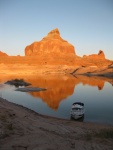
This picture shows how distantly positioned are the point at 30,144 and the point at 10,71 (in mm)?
128245

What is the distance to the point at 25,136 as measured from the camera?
13562 mm

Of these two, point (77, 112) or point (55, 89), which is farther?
point (55, 89)

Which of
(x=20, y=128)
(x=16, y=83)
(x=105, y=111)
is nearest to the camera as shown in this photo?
(x=20, y=128)

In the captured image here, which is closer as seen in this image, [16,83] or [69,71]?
[16,83]

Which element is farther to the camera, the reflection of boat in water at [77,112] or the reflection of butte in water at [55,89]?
the reflection of butte in water at [55,89]

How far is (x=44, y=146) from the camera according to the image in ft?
39.5

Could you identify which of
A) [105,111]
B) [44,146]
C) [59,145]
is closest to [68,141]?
[59,145]

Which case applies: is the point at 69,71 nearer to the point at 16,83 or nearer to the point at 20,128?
the point at 16,83

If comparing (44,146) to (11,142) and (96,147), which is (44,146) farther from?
(96,147)

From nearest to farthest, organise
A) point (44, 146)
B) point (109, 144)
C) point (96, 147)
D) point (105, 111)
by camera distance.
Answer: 1. point (44, 146)
2. point (96, 147)
3. point (109, 144)
4. point (105, 111)

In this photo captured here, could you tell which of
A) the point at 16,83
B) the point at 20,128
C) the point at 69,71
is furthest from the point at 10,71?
the point at 20,128

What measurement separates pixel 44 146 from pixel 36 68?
140m

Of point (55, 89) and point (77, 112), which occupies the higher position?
point (55, 89)

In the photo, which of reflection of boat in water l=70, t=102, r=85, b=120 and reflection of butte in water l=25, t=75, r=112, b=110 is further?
reflection of butte in water l=25, t=75, r=112, b=110
